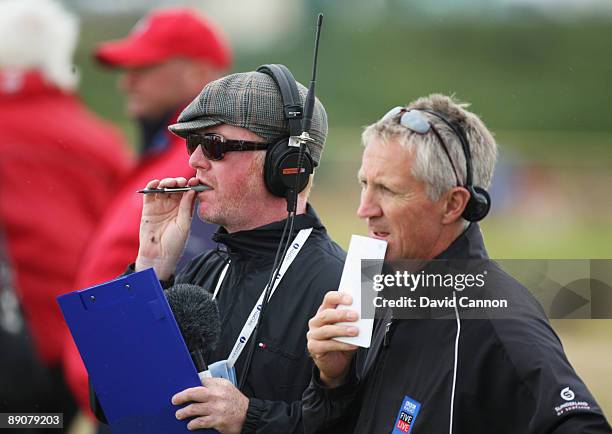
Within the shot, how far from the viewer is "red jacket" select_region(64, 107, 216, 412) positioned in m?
4.33

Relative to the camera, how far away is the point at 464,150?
233 cm

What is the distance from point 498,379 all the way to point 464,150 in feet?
1.72

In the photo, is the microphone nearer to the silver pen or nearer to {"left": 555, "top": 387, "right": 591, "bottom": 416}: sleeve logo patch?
the silver pen

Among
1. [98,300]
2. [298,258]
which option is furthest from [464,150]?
[98,300]


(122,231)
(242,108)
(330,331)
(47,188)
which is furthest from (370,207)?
A: (47,188)

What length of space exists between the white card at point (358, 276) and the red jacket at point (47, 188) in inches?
128

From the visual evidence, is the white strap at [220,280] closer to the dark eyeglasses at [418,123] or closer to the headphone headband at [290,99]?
the headphone headband at [290,99]

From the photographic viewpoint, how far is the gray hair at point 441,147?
7.56 feet

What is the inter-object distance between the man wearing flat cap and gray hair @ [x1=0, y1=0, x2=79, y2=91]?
3066 millimetres

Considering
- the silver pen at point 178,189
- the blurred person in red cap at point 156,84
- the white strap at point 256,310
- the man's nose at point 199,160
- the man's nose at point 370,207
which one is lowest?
the white strap at point 256,310

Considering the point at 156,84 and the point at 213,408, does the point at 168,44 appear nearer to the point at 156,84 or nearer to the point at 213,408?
the point at 156,84

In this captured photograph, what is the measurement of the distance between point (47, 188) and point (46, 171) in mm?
108

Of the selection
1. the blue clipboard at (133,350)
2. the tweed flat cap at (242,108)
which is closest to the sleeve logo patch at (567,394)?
the blue clipboard at (133,350)

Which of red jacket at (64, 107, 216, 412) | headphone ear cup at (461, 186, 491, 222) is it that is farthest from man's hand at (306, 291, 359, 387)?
red jacket at (64, 107, 216, 412)
